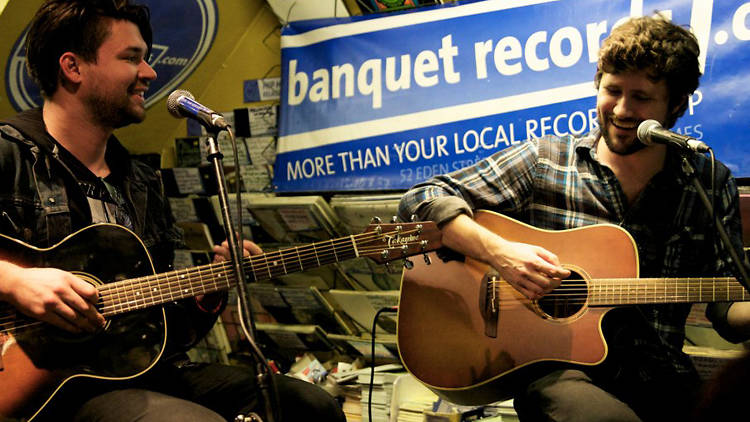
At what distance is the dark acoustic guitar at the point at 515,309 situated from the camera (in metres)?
2.15

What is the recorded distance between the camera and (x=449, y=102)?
3.48 meters

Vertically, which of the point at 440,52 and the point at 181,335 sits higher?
the point at 440,52

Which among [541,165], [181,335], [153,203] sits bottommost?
[181,335]

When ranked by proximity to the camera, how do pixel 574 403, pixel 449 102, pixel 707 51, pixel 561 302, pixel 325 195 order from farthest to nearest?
pixel 325 195 → pixel 449 102 → pixel 707 51 → pixel 561 302 → pixel 574 403

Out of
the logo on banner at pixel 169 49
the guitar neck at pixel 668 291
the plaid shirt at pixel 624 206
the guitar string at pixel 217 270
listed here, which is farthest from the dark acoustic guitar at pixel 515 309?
the logo on banner at pixel 169 49

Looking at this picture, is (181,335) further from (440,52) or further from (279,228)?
(440,52)

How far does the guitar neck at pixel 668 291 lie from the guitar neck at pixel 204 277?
2.74 feet

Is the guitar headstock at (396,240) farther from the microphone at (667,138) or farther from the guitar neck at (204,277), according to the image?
the microphone at (667,138)

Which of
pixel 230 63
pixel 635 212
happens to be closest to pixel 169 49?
pixel 230 63

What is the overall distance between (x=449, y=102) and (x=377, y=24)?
25.9 inches

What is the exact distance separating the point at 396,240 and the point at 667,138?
93 centimetres

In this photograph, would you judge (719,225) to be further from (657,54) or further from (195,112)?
(195,112)

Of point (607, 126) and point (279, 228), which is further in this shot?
point (279, 228)

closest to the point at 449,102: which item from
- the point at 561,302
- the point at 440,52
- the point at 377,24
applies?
the point at 440,52
